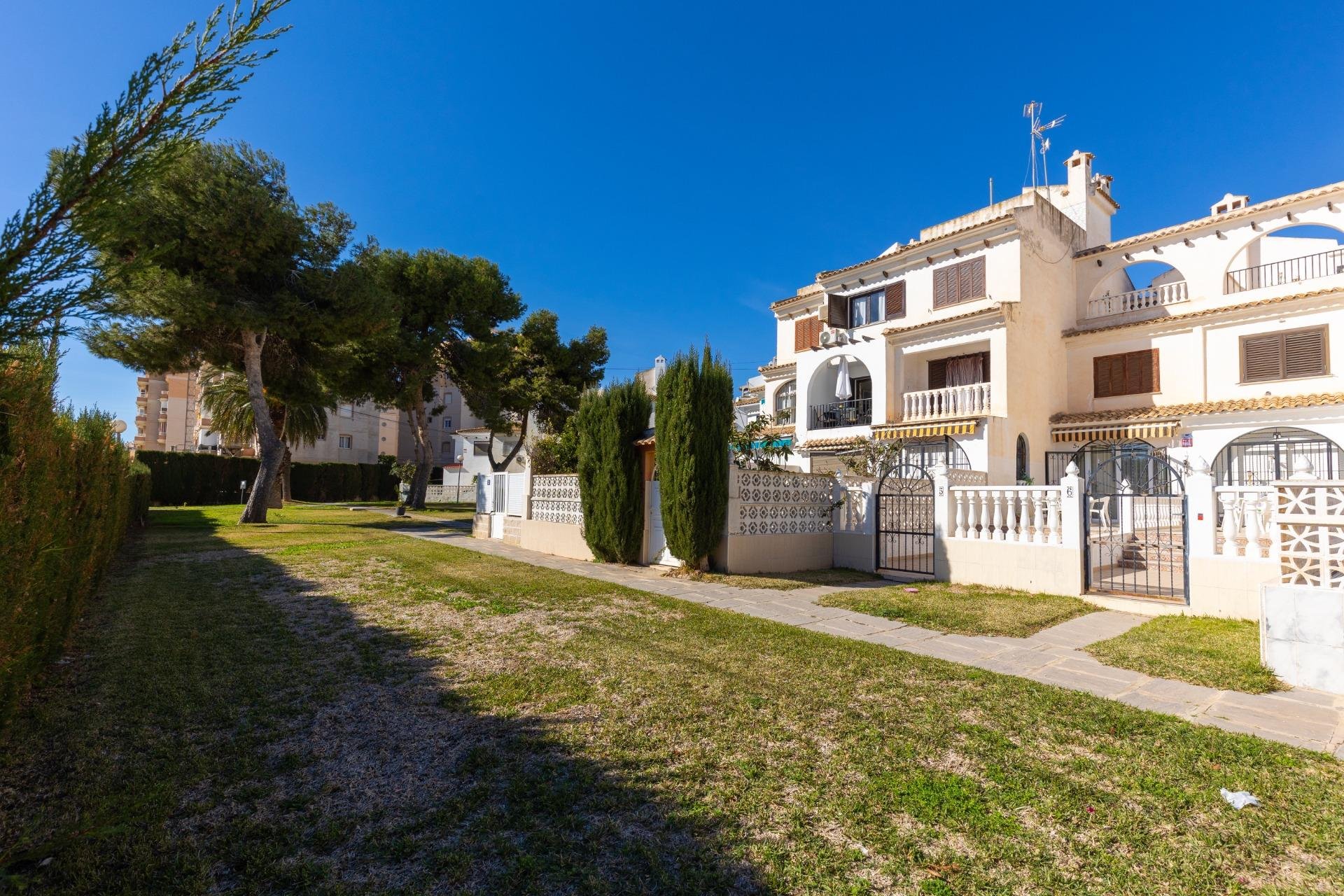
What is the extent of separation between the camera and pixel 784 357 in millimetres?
26062

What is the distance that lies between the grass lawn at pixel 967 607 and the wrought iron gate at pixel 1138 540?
1.06 meters

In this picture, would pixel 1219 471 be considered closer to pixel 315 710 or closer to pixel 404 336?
pixel 315 710

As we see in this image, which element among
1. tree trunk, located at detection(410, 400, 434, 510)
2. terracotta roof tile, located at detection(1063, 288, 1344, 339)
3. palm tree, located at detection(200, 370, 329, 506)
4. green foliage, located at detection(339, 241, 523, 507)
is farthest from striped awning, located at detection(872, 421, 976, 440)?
palm tree, located at detection(200, 370, 329, 506)

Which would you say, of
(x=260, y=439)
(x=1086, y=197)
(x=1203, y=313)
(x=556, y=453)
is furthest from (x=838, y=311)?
(x=260, y=439)

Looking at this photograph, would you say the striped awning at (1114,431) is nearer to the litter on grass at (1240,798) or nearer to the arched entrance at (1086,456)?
the arched entrance at (1086,456)

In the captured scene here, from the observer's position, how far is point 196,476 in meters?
32.0

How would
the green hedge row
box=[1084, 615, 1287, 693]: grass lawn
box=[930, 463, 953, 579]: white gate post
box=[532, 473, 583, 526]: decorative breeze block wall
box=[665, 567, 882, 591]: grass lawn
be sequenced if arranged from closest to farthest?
box=[1084, 615, 1287, 693]: grass lawn → box=[665, 567, 882, 591]: grass lawn → box=[930, 463, 953, 579]: white gate post → box=[532, 473, 583, 526]: decorative breeze block wall → the green hedge row

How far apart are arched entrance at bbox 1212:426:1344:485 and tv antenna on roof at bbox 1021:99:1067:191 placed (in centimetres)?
1188

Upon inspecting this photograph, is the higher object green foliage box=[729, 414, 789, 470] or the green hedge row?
green foliage box=[729, 414, 789, 470]

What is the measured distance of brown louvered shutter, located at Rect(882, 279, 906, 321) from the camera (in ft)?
69.4

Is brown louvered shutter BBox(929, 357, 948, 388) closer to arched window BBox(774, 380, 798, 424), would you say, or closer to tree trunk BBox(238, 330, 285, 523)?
arched window BBox(774, 380, 798, 424)

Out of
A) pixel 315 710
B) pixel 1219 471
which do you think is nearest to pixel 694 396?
pixel 315 710

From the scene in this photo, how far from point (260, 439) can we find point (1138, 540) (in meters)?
24.9

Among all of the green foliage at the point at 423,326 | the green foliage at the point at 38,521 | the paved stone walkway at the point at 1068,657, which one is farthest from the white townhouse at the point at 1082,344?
the green foliage at the point at 38,521
